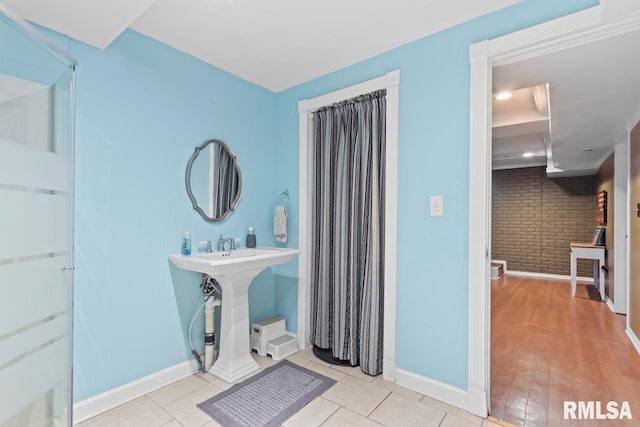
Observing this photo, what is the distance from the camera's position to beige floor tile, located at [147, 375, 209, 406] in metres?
1.98

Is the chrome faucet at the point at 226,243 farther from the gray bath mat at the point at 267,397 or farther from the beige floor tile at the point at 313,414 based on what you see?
the beige floor tile at the point at 313,414

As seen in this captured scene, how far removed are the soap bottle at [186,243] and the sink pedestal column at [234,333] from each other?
0.97 ft

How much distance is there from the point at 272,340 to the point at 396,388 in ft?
3.56

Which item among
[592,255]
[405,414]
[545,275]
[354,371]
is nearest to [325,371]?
[354,371]

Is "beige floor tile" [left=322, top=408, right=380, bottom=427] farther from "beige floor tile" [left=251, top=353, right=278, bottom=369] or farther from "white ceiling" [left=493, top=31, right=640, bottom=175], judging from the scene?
"white ceiling" [left=493, top=31, right=640, bottom=175]

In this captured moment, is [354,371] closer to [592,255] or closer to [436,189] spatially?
[436,189]

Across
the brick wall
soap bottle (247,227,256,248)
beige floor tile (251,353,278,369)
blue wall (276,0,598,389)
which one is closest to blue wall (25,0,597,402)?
blue wall (276,0,598,389)

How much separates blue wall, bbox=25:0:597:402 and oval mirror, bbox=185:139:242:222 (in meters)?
0.07

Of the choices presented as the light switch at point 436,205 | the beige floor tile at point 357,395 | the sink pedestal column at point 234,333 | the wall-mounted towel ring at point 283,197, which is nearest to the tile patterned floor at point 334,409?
the beige floor tile at point 357,395

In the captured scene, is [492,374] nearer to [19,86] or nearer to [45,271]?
[45,271]

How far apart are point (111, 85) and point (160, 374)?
1907mm

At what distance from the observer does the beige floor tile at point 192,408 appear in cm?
176

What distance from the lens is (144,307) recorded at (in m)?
2.09

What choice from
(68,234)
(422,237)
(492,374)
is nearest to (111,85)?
(68,234)
